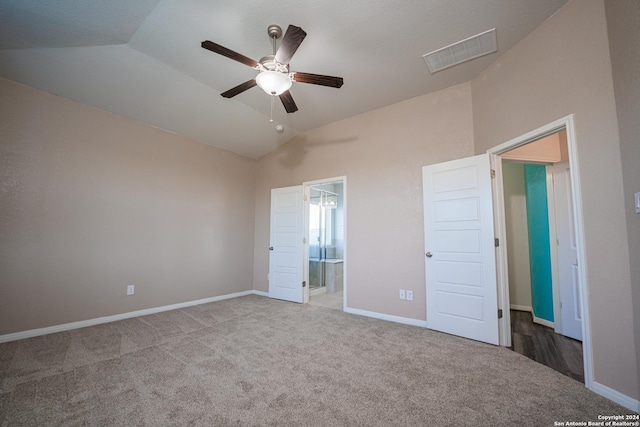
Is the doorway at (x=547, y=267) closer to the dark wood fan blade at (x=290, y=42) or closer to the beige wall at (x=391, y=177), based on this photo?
the beige wall at (x=391, y=177)

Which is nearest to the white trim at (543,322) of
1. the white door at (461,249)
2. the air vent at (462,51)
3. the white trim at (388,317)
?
the white door at (461,249)

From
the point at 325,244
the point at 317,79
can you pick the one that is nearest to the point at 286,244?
the point at 325,244

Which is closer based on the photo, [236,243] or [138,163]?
[138,163]

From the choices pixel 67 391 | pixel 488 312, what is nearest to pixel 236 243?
pixel 67 391

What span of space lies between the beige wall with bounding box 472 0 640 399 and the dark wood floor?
49 centimetres

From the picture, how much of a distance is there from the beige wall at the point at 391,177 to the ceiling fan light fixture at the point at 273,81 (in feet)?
6.83

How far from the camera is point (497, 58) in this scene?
2787 mm

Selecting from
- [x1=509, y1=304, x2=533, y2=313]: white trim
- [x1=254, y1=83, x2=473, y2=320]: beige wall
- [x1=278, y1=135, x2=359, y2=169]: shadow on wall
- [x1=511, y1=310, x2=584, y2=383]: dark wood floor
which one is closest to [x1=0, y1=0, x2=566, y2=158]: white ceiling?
[x1=254, y1=83, x2=473, y2=320]: beige wall

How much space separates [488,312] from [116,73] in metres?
4.96

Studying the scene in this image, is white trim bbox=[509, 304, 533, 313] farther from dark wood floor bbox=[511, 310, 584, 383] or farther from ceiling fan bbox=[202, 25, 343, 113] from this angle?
ceiling fan bbox=[202, 25, 343, 113]

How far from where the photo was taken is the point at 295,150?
4.92 meters

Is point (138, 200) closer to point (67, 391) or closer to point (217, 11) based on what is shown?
point (67, 391)

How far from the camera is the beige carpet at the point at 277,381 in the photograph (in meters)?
1.62

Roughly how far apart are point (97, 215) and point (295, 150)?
315cm
